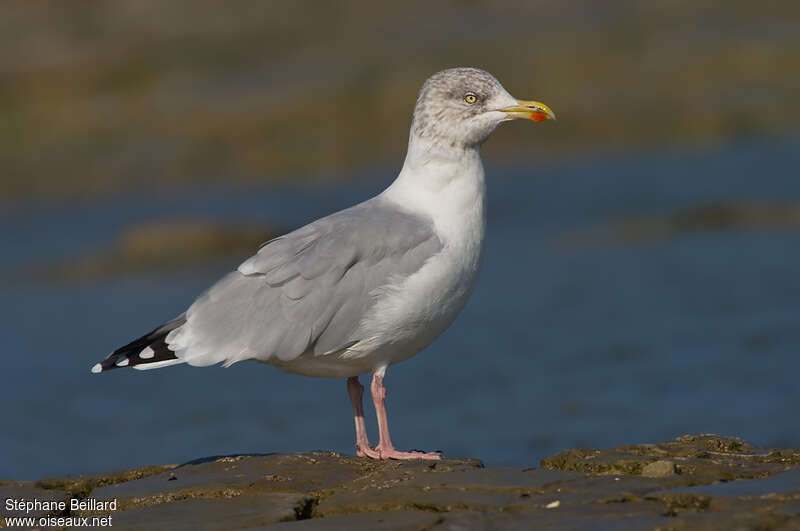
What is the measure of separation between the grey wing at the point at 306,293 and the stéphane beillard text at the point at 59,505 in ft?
2.39

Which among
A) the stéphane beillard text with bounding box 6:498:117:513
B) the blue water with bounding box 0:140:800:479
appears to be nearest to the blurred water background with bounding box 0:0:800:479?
the blue water with bounding box 0:140:800:479

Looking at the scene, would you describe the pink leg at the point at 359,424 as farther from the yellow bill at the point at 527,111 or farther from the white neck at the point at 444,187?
the yellow bill at the point at 527,111

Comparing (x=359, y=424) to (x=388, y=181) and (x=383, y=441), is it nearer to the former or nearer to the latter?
(x=383, y=441)

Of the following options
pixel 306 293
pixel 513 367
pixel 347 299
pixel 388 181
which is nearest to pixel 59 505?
pixel 306 293

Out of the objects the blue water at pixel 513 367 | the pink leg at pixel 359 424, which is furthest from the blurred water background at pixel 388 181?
the pink leg at pixel 359 424

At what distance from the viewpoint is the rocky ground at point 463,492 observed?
4492mm

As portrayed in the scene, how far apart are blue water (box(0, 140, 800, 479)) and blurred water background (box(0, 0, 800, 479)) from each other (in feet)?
0.12

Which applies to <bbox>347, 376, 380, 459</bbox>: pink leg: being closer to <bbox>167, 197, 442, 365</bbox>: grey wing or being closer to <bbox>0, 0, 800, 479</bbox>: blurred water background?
<bbox>167, 197, 442, 365</bbox>: grey wing

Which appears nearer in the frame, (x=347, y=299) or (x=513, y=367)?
(x=347, y=299)

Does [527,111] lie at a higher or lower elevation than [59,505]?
higher

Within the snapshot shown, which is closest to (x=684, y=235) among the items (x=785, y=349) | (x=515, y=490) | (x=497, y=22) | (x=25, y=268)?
(x=785, y=349)

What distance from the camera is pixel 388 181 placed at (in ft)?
65.0

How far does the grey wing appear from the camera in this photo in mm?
5766

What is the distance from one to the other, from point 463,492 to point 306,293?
52.6 inches
